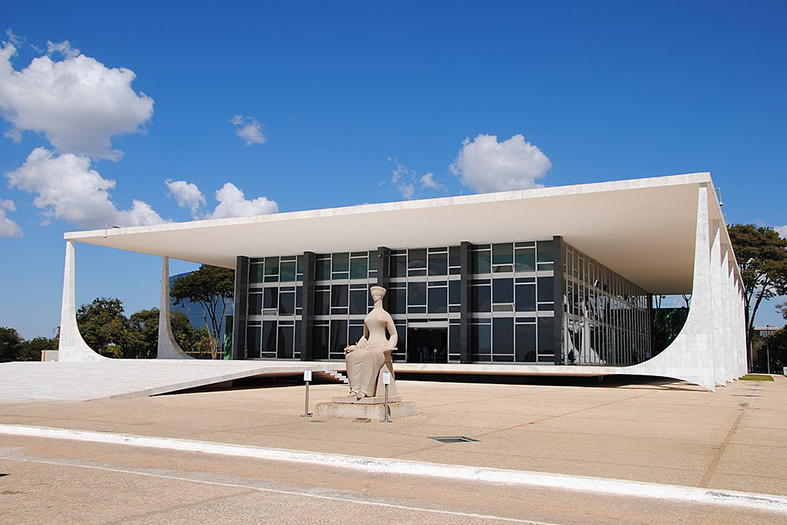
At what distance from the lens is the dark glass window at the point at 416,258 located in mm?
38188

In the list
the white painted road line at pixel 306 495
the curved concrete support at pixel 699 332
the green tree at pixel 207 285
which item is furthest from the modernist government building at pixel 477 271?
the white painted road line at pixel 306 495

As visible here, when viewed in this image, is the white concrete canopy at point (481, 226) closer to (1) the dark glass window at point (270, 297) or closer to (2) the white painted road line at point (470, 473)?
(1) the dark glass window at point (270, 297)

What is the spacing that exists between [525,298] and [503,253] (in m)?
2.74

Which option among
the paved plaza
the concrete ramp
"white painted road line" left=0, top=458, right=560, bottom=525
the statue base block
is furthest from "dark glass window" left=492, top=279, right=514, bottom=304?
"white painted road line" left=0, top=458, right=560, bottom=525

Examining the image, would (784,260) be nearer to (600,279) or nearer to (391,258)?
(600,279)

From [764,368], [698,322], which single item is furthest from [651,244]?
[764,368]

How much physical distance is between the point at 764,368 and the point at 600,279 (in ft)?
133

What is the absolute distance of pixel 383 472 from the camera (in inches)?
310

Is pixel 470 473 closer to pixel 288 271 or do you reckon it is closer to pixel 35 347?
pixel 288 271

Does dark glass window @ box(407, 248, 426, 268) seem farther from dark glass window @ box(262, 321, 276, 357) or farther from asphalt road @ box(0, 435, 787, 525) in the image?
asphalt road @ box(0, 435, 787, 525)

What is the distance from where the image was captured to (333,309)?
4056 centimetres

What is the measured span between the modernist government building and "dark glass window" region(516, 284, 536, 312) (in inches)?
2.2

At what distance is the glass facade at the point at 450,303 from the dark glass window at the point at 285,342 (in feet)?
0.22

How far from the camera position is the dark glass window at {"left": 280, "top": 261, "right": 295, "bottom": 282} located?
138 feet
